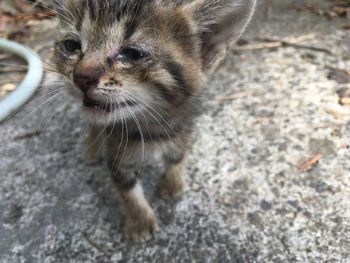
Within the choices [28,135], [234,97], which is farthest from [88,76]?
[234,97]

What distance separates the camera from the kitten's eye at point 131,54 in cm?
159

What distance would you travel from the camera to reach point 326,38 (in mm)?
3047

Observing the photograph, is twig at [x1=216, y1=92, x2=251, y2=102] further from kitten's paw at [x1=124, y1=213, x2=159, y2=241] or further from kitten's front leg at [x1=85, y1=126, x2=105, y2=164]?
kitten's paw at [x1=124, y1=213, x2=159, y2=241]

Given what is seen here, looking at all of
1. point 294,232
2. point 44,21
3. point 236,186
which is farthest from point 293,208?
point 44,21

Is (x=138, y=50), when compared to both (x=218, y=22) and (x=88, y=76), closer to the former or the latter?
(x=88, y=76)

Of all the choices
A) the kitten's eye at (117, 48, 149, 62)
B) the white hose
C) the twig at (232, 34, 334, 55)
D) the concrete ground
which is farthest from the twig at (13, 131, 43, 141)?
the twig at (232, 34, 334, 55)

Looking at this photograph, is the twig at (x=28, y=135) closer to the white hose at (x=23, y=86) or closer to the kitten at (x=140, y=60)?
the white hose at (x=23, y=86)

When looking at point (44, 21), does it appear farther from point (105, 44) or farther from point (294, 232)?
point (294, 232)

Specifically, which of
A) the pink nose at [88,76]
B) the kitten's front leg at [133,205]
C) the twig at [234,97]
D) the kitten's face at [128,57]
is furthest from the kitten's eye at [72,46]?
the twig at [234,97]

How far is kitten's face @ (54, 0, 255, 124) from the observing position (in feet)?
5.16

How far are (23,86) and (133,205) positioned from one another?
4.06ft

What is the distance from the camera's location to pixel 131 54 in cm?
160

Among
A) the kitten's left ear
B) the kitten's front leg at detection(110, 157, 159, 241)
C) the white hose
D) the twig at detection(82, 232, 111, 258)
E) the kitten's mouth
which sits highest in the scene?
the kitten's left ear

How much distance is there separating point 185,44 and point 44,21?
7.74 ft
